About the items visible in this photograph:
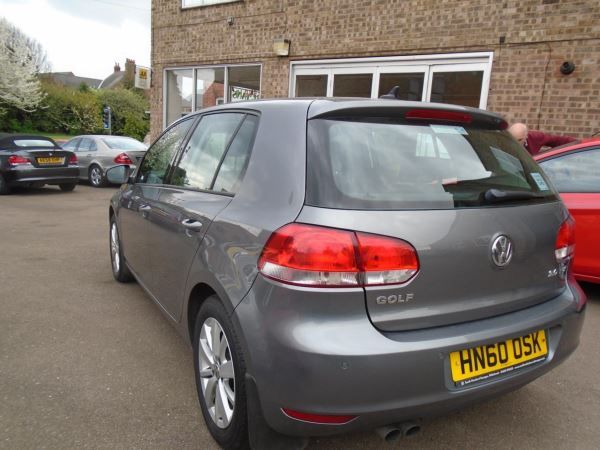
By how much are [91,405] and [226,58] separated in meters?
10.3

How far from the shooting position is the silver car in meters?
11.6

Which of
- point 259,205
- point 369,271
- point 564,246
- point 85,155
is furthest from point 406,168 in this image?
point 85,155

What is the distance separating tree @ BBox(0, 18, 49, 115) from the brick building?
1099 inches

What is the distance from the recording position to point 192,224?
2414mm

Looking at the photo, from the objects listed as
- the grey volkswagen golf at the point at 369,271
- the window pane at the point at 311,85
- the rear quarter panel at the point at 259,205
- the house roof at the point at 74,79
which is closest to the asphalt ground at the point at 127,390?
the grey volkswagen golf at the point at 369,271

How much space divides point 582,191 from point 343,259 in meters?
3.59

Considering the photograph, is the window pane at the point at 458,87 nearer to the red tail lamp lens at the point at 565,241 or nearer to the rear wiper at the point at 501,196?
the red tail lamp lens at the point at 565,241

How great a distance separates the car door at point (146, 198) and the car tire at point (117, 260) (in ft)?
1.12

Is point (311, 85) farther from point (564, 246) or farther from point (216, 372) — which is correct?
point (216, 372)

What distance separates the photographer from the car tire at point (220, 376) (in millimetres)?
1930

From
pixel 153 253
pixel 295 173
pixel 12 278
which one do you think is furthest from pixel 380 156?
pixel 12 278

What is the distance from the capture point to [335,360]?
1.62m

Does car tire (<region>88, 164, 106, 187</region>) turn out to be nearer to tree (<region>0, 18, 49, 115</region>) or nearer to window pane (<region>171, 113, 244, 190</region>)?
window pane (<region>171, 113, 244, 190</region>)

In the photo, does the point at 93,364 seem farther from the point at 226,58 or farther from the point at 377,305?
the point at 226,58
